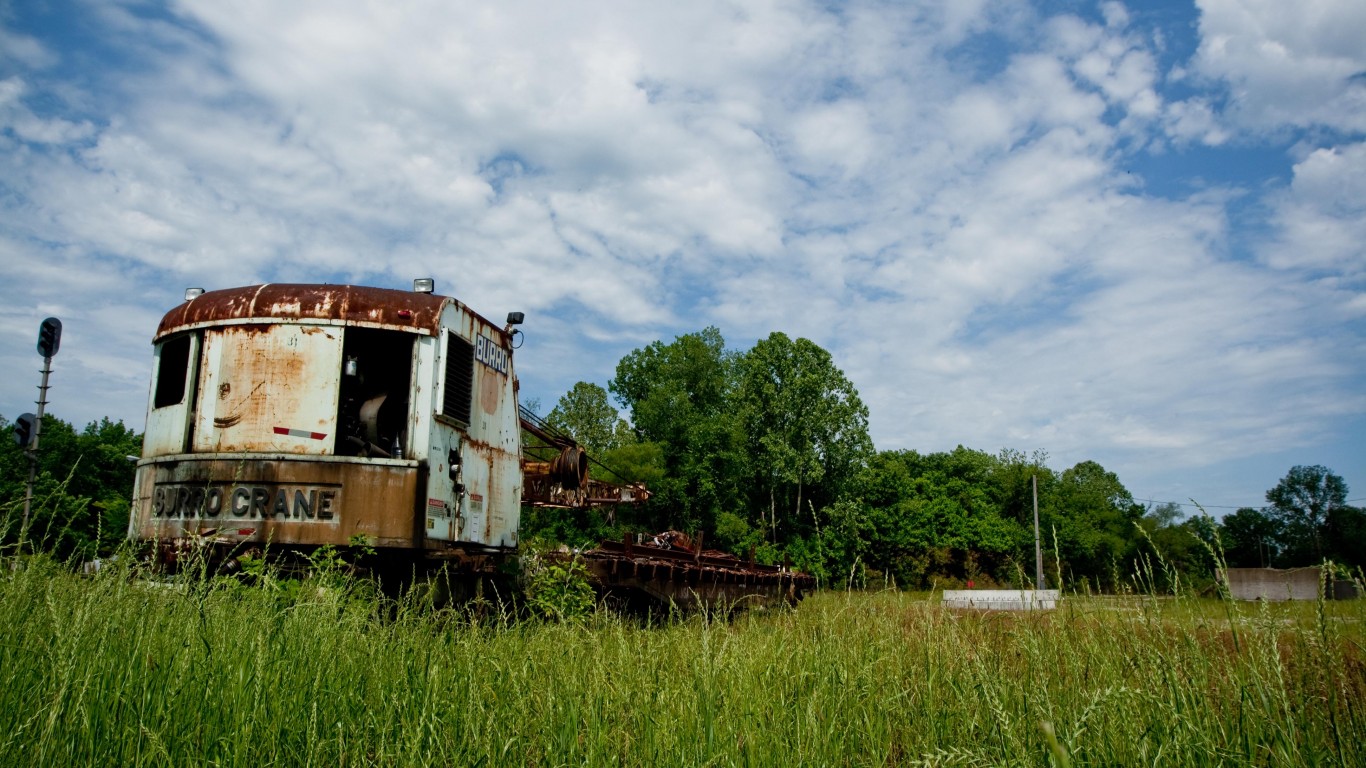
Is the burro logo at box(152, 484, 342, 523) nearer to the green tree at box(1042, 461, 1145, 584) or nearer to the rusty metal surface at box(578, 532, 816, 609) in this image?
the rusty metal surface at box(578, 532, 816, 609)

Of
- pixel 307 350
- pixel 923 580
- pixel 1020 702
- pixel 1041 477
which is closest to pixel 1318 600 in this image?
pixel 1020 702

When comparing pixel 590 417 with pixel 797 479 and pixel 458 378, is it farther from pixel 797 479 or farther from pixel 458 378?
pixel 458 378

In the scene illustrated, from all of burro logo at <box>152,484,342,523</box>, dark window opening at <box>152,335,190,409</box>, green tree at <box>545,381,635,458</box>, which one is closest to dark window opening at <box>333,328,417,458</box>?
burro logo at <box>152,484,342,523</box>

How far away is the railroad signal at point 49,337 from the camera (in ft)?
37.5

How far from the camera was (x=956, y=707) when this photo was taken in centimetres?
381

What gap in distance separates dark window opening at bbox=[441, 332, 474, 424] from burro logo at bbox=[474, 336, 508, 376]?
170 millimetres

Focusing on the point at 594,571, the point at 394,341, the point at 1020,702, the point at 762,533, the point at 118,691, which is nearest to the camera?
the point at 118,691

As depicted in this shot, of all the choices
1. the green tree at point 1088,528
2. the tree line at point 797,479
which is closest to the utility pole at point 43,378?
the tree line at point 797,479

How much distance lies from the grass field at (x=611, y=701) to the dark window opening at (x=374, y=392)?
4.05m

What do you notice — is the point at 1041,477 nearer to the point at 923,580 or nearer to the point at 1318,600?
the point at 923,580

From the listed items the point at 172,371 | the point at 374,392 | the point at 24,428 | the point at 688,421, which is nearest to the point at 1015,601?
the point at 374,392

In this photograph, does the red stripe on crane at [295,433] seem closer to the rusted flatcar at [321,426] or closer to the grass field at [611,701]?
the rusted flatcar at [321,426]

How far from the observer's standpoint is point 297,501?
7.79 metres

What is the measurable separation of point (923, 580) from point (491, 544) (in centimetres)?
4508
